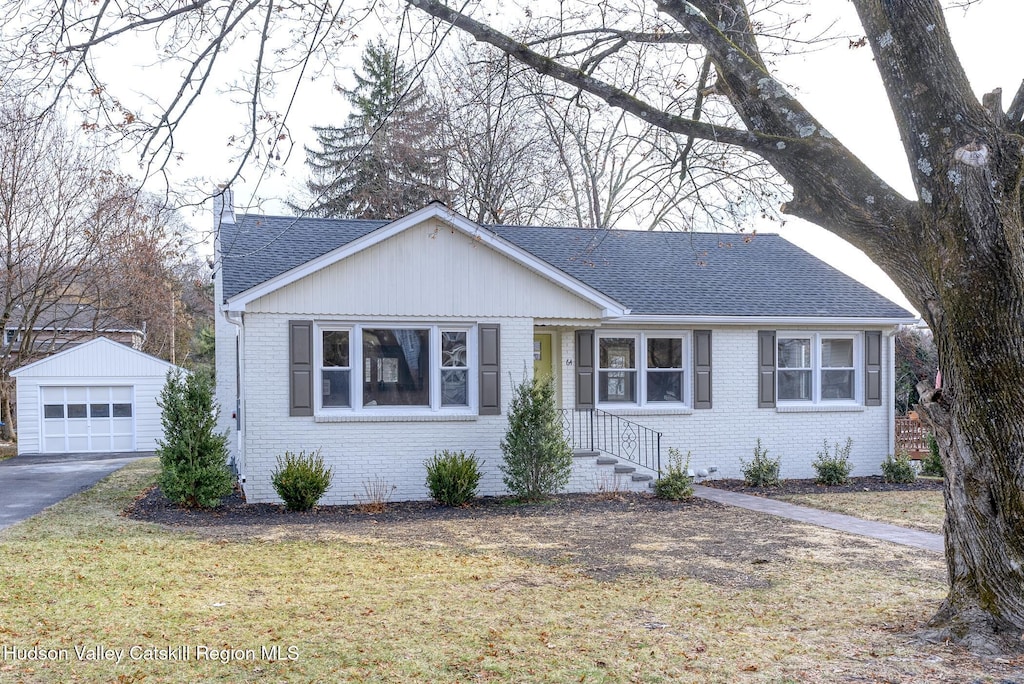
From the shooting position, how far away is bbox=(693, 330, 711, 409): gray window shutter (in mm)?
16297

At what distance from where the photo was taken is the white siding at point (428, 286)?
44.4 feet

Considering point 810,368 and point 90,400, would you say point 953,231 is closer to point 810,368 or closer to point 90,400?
point 810,368

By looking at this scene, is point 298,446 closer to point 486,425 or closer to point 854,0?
point 486,425

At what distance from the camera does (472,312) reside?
14.2m

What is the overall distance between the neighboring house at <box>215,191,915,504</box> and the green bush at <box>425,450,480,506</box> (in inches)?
24.3

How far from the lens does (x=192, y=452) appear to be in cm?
1295

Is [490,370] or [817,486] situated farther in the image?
[817,486]

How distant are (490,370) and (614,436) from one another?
9.93 ft

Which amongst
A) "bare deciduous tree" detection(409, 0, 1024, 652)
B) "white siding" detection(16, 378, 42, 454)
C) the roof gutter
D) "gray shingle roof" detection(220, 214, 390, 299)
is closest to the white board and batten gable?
"gray shingle roof" detection(220, 214, 390, 299)

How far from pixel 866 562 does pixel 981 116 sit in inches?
198

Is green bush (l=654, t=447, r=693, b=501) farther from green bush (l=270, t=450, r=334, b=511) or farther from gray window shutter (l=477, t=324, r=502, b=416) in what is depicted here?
green bush (l=270, t=450, r=334, b=511)

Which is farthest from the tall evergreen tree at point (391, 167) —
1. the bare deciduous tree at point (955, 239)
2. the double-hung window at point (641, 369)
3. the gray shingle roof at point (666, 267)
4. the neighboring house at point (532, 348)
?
the bare deciduous tree at point (955, 239)

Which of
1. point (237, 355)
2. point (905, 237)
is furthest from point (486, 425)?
point (905, 237)

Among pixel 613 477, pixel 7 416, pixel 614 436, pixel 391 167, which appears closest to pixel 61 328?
pixel 7 416
